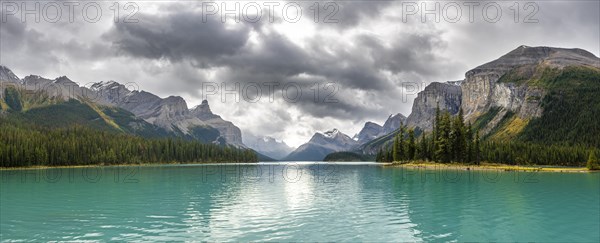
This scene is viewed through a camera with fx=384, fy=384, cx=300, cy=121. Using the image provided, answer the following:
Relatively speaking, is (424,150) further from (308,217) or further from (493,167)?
(308,217)

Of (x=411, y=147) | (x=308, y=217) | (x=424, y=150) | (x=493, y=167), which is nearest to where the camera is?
(x=308, y=217)

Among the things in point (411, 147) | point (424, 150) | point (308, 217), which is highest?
point (411, 147)

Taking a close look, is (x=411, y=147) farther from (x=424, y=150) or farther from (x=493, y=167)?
(x=493, y=167)

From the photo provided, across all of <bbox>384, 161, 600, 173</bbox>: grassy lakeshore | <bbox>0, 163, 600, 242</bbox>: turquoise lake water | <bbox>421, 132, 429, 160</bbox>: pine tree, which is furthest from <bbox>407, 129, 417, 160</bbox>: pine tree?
<bbox>0, 163, 600, 242</bbox>: turquoise lake water

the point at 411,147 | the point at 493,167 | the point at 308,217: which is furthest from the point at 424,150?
the point at 308,217

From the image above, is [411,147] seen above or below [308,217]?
above

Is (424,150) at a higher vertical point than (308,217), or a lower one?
higher

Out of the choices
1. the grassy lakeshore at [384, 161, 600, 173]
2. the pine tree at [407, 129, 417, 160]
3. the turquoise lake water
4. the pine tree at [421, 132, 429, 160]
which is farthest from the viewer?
the pine tree at [407, 129, 417, 160]

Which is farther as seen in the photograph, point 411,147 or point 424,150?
point 411,147

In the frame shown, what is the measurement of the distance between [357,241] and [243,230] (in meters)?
10.4

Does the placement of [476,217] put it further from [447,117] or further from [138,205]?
[447,117]

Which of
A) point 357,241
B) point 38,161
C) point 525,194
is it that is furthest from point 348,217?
point 38,161

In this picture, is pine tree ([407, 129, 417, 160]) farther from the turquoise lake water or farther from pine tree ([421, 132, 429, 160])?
the turquoise lake water

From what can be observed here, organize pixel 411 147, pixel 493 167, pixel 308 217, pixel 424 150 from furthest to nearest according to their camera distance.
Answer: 1. pixel 411 147
2. pixel 424 150
3. pixel 493 167
4. pixel 308 217
